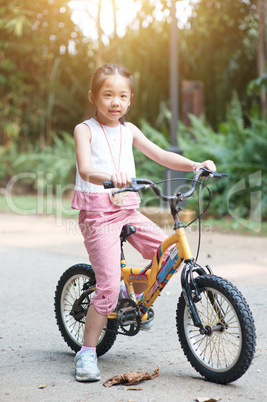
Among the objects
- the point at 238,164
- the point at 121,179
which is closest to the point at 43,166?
the point at 238,164

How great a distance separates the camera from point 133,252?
23.4 ft

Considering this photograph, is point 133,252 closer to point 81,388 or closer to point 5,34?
point 81,388

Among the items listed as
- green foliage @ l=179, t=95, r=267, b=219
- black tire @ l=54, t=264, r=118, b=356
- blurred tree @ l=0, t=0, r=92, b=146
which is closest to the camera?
black tire @ l=54, t=264, r=118, b=356

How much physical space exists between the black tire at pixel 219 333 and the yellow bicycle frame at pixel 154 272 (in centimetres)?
15

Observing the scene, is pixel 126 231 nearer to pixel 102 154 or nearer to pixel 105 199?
pixel 105 199

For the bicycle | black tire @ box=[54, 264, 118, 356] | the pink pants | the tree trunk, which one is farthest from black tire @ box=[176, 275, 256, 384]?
the tree trunk

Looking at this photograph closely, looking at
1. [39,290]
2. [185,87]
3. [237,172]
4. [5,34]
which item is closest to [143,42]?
[185,87]

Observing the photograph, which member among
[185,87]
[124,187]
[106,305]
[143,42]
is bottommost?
[106,305]

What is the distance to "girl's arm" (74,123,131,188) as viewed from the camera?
2.78 meters

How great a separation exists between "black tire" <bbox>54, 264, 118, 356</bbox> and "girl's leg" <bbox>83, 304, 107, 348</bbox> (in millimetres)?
231

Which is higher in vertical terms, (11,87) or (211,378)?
(11,87)

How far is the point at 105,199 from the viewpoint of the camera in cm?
323

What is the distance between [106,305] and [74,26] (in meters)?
13.0

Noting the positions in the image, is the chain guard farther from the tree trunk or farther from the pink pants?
the tree trunk
